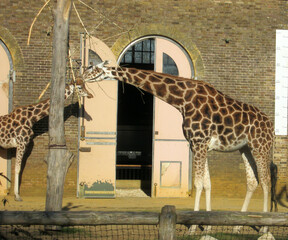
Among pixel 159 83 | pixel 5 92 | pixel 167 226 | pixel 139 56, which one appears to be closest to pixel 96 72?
pixel 159 83

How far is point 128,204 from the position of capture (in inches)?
460

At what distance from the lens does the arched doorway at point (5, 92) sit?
1239 cm

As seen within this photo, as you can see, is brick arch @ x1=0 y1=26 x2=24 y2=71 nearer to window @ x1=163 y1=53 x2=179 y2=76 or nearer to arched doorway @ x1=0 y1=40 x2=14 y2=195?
arched doorway @ x1=0 y1=40 x2=14 y2=195

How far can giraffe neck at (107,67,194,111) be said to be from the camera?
8.83 meters

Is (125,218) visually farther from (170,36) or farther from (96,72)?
(170,36)

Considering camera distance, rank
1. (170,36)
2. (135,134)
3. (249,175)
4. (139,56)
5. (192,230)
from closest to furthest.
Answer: (192,230), (249,175), (170,36), (135,134), (139,56)

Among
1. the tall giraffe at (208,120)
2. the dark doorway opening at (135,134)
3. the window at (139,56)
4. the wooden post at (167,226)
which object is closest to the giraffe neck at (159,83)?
the tall giraffe at (208,120)

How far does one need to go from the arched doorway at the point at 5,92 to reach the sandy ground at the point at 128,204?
0.59 m

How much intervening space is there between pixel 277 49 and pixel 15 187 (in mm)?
7418

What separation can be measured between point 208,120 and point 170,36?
4.66 m

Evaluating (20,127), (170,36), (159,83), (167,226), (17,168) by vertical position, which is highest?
(170,36)

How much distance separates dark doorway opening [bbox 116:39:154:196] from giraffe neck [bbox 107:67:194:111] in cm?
376

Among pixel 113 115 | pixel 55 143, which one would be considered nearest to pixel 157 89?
pixel 55 143

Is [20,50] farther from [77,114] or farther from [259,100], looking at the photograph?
[259,100]
